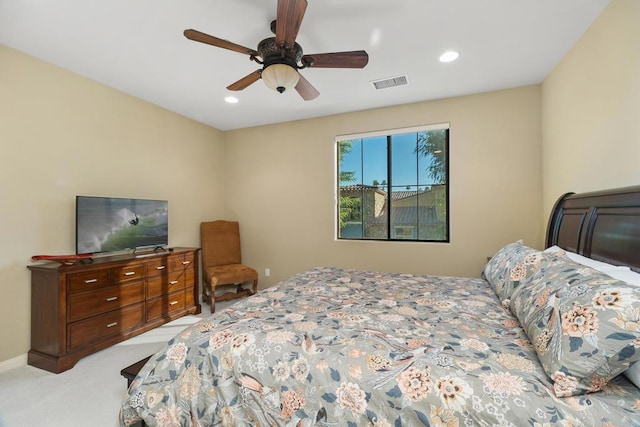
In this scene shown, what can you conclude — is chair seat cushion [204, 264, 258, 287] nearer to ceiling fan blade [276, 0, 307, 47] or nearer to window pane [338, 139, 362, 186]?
window pane [338, 139, 362, 186]

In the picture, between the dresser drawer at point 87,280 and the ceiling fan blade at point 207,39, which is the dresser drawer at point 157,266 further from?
the ceiling fan blade at point 207,39

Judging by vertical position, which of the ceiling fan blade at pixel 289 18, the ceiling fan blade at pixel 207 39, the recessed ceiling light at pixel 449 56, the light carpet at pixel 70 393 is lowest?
the light carpet at pixel 70 393

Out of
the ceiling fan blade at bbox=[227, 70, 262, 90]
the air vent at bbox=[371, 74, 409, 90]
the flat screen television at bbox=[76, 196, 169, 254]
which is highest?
the air vent at bbox=[371, 74, 409, 90]

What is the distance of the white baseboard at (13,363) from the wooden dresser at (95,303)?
0.06 meters

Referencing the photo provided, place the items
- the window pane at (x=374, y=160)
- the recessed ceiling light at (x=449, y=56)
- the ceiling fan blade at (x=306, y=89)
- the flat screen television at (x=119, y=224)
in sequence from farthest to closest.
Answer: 1. the window pane at (x=374, y=160)
2. the flat screen television at (x=119, y=224)
3. the recessed ceiling light at (x=449, y=56)
4. the ceiling fan blade at (x=306, y=89)

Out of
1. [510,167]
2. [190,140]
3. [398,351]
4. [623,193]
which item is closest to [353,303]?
[398,351]

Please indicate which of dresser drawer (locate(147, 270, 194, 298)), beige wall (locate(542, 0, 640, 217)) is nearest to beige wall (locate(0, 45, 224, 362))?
dresser drawer (locate(147, 270, 194, 298))

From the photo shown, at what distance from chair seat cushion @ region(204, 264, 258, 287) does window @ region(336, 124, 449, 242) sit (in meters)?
1.44

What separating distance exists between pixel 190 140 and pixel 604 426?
185 inches

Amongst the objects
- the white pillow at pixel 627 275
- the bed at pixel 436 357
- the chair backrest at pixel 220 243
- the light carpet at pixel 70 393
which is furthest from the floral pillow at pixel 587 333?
Result: the chair backrest at pixel 220 243

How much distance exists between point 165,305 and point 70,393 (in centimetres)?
130

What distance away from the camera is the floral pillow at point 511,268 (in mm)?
1707

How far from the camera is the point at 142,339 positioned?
294 cm

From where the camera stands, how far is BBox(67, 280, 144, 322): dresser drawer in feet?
8.07
